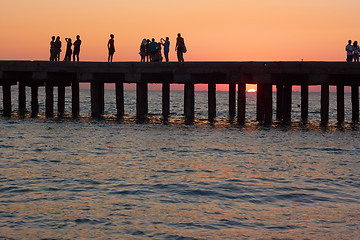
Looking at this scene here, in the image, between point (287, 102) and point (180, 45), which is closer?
point (180, 45)

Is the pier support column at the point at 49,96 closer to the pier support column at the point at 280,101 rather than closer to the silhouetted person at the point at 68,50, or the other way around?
the silhouetted person at the point at 68,50

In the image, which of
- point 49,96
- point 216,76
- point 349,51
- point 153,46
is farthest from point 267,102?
point 49,96

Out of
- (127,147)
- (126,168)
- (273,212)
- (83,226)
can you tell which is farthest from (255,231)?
(127,147)

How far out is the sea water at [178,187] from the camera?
369 inches

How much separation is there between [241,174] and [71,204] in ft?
15.2

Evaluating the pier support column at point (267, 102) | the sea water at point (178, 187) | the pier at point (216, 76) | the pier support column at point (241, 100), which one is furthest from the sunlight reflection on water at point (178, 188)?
the pier support column at point (241, 100)

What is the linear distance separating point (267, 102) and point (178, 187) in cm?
1630

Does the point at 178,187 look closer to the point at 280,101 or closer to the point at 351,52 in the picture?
the point at 351,52

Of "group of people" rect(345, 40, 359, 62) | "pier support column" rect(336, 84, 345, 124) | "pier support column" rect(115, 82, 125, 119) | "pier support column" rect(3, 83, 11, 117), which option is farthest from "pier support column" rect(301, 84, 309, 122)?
"pier support column" rect(3, 83, 11, 117)

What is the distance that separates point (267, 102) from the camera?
28.3 metres

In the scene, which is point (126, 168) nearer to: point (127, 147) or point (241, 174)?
point (241, 174)

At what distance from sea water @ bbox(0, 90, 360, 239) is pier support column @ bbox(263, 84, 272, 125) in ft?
18.2

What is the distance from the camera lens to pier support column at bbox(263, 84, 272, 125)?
1093 inches

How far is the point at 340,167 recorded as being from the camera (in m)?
15.5
